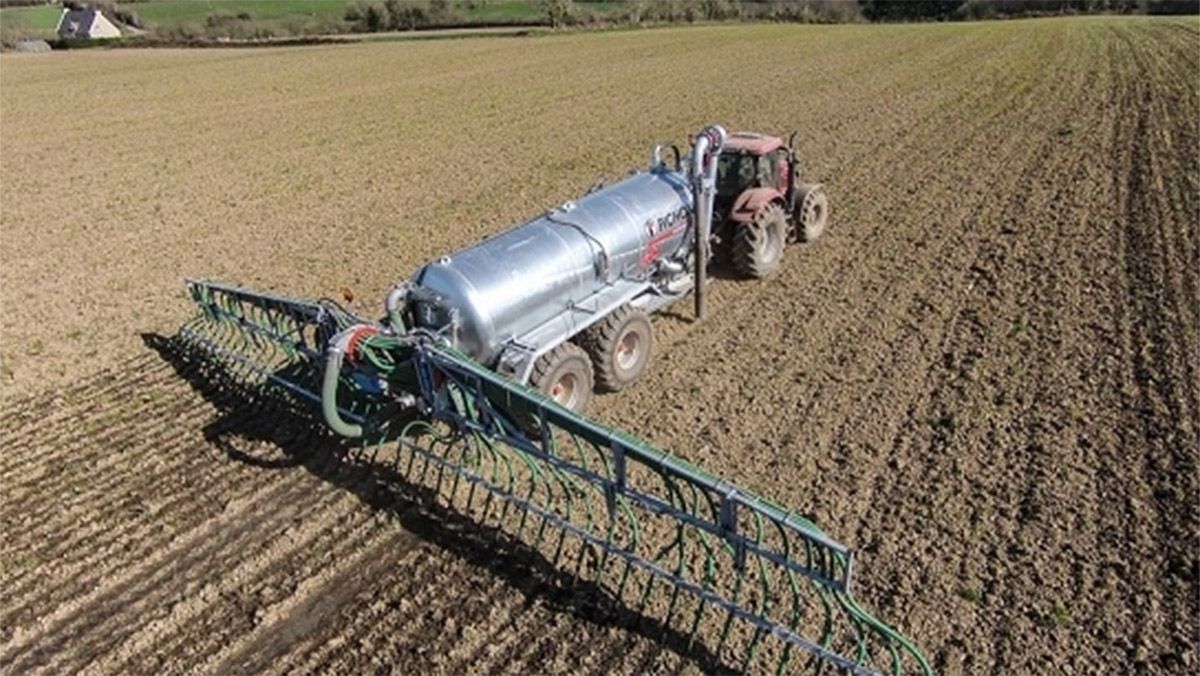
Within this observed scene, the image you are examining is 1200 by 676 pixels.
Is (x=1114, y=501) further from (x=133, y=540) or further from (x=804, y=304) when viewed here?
(x=133, y=540)

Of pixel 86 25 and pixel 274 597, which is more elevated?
pixel 86 25

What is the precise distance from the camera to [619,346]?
8.09 metres

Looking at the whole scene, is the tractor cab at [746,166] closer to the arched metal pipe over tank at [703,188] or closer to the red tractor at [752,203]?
the red tractor at [752,203]

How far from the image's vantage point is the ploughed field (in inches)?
221

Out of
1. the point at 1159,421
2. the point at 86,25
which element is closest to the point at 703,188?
the point at 1159,421

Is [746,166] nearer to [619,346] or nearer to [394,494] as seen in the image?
[619,346]

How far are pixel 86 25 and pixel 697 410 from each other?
230ft

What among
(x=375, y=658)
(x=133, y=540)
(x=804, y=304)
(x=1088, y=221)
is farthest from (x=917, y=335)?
(x=133, y=540)

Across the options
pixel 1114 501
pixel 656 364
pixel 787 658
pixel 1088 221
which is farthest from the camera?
pixel 1088 221

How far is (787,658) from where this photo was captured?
5.11 meters

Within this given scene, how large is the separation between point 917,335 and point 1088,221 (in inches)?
188

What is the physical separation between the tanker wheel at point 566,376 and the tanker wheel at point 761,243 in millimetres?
3180

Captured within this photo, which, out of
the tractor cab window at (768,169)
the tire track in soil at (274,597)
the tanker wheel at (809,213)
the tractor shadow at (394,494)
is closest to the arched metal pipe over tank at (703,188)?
the tractor cab window at (768,169)

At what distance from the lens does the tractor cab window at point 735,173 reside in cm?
1034
